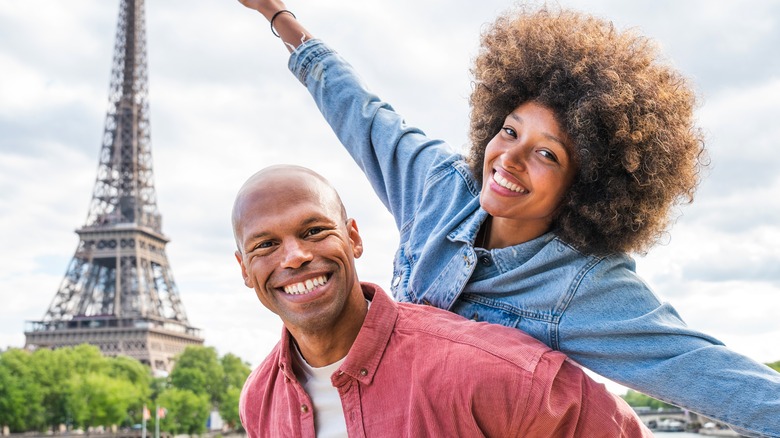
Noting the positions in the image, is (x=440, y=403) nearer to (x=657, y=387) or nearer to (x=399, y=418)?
(x=399, y=418)

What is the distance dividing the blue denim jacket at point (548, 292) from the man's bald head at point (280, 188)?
0.52 meters

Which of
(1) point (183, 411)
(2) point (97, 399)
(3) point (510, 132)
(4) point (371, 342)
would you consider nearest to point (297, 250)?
(4) point (371, 342)

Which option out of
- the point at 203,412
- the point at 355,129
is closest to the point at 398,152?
the point at 355,129

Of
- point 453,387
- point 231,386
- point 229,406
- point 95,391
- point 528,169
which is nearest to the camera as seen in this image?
point 453,387

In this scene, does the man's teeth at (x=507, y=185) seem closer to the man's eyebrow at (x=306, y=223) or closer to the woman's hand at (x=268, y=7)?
the man's eyebrow at (x=306, y=223)

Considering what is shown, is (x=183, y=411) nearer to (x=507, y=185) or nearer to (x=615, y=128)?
(x=507, y=185)

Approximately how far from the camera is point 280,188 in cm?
222

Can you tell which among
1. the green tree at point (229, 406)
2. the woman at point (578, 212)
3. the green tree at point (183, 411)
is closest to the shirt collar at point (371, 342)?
the woman at point (578, 212)

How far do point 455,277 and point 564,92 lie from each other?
25.2 inches

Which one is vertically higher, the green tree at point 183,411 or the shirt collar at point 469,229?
the green tree at point 183,411

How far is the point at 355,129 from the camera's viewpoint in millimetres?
3326

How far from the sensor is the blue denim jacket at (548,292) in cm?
216

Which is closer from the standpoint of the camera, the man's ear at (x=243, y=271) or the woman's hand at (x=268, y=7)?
the man's ear at (x=243, y=271)

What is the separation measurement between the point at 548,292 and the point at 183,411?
1653 inches
